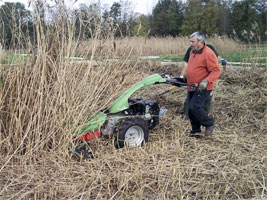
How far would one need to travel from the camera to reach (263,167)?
10.9 ft

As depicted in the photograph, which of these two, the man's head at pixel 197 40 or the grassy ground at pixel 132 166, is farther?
the man's head at pixel 197 40

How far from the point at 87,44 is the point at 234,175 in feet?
8.29

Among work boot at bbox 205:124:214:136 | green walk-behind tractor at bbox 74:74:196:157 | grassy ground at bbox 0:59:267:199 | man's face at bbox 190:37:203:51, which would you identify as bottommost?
grassy ground at bbox 0:59:267:199

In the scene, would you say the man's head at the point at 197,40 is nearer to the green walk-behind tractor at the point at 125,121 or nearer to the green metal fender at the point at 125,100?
the green walk-behind tractor at the point at 125,121

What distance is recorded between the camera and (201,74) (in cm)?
422

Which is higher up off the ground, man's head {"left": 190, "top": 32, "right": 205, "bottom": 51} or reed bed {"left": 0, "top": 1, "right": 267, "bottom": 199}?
man's head {"left": 190, "top": 32, "right": 205, "bottom": 51}

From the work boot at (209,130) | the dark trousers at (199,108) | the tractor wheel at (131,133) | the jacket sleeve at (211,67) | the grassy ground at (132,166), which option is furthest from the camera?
the work boot at (209,130)

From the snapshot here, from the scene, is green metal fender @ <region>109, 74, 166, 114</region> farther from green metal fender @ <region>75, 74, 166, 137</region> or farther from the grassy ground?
the grassy ground

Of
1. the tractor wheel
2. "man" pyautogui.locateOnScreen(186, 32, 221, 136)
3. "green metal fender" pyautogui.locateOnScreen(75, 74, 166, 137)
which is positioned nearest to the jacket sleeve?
"man" pyautogui.locateOnScreen(186, 32, 221, 136)

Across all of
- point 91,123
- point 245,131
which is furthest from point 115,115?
point 245,131

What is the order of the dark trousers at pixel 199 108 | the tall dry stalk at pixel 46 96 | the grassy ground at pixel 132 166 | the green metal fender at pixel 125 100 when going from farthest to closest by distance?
the dark trousers at pixel 199 108, the green metal fender at pixel 125 100, the tall dry stalk at pixel 46 96, the grassy ground at pixel 132 166

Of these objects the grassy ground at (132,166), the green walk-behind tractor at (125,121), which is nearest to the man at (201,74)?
the green walk-behind tractor at (125,121)

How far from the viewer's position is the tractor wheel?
3.65 m

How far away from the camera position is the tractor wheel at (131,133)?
144 inches
